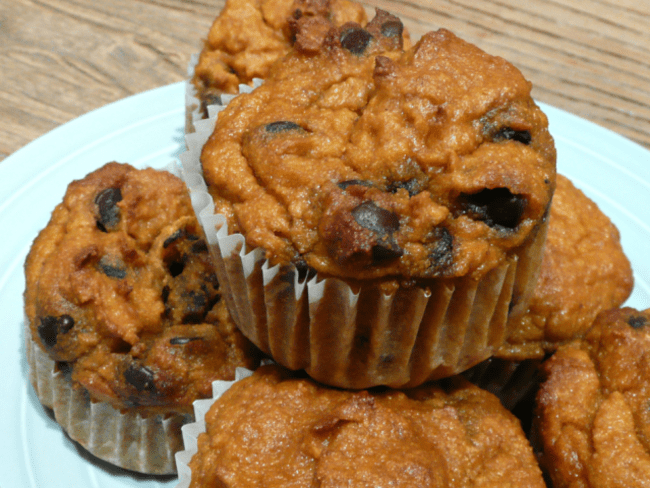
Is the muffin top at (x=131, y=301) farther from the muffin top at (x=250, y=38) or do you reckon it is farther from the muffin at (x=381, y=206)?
the muffin top at (x=250, y=38)

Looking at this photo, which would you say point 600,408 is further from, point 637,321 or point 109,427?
point 109,427

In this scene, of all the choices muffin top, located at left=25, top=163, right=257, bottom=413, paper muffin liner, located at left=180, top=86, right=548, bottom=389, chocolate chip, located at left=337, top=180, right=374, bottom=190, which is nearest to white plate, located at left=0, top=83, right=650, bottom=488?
muffin top, located at left=25, top=163, right=257, bottom=413

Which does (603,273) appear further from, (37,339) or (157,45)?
(157,45)

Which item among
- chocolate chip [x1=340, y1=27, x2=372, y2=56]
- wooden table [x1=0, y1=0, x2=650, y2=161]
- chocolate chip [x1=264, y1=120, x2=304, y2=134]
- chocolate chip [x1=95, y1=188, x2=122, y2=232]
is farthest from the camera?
wooden table [x1=0, y1=0, x2=650, y2=161]

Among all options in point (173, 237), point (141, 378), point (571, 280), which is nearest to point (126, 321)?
point (141, 378)

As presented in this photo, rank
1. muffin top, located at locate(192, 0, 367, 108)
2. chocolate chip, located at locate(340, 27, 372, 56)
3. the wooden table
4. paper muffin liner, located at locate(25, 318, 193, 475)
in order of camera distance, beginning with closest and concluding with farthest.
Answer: chocolate chip, located at locate(340, 27, 372, 56) → paper muffin liner, located at locate(25, 318, 193, 475) → muffin top, located at locate(192, 0, 367, 108) → the wooden table

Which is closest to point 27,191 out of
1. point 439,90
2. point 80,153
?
point 80,153

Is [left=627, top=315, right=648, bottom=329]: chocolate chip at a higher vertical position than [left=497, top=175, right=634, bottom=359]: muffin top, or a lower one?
higher

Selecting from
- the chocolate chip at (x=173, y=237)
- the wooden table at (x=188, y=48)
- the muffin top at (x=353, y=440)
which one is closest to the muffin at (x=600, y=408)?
the muffin top at (x=353, y=440)

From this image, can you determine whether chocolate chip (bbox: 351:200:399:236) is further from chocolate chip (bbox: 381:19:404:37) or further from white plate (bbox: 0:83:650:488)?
white plate (bbox: 0:83:650:488)
